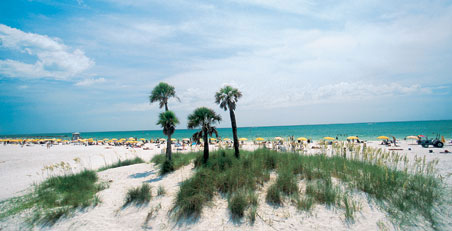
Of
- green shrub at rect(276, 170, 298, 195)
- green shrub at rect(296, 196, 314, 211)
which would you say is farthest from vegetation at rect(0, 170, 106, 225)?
green shrub at rect(296, 196, 314, 211)

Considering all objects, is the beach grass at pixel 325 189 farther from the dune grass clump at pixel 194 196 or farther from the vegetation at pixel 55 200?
the vegetation at pixel 55 200

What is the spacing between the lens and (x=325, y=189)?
7.54 m

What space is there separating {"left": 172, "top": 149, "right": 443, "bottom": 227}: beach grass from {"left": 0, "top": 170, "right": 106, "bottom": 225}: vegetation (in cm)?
438

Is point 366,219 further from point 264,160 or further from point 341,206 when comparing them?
point 264,160

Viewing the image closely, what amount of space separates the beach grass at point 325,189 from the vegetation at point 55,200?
14.4ft

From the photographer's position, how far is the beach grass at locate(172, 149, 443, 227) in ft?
21.7

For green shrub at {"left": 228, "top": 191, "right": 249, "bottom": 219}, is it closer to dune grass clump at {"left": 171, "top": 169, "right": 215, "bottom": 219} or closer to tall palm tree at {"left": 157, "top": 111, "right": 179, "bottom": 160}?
dune grass clump at {"left": 171, "top": 169, "right": 215, "bottom": 219}

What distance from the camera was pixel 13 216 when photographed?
771 centimetres

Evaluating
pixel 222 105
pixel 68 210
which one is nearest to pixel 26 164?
pixel 68 210

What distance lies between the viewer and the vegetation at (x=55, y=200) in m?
7.32

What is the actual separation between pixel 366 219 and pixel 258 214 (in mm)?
3371

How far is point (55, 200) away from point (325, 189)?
37.6 feet

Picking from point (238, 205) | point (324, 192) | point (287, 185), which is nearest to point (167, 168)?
point (238, 205)

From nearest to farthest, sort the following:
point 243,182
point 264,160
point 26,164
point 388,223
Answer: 1. point 388,223
2. point 243,182
3. point 264,160
4. point 26,164
